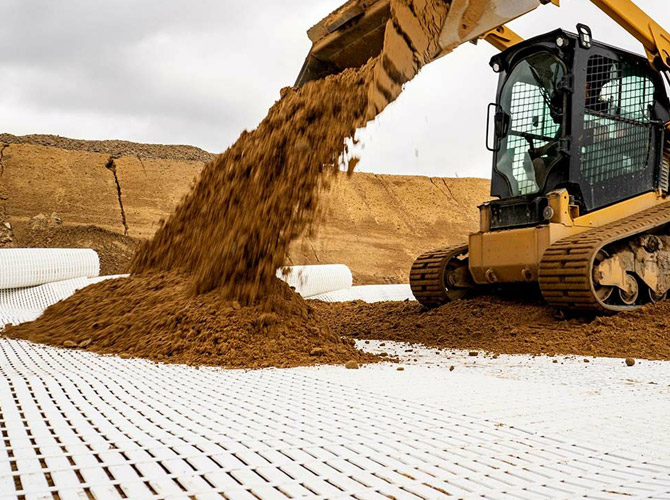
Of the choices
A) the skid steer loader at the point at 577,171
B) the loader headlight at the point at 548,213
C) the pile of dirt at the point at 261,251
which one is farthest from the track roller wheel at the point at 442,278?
the pile of dirt at the point at 261,251

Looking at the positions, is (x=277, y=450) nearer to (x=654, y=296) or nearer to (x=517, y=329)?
(x=517, y=329)

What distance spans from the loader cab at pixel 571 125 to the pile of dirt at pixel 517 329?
66 centimetres

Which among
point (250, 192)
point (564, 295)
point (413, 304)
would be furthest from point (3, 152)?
point (564, 295)

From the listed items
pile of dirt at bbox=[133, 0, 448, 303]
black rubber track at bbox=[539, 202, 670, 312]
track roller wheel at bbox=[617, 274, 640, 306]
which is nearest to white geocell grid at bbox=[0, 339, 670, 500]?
pile of dirt at bbox=[133, 0, 448, 303]

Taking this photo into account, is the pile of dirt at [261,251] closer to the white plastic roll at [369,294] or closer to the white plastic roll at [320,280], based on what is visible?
the white plastic roll at [320,280]

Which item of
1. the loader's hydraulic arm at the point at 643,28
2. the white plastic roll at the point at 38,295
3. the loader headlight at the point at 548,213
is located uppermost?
the loader's hydraulic arm at the point at 643,28

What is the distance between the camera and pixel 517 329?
4238 mm

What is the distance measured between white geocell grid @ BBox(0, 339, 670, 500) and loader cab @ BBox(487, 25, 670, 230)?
2988mm

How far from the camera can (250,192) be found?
349 centimetres

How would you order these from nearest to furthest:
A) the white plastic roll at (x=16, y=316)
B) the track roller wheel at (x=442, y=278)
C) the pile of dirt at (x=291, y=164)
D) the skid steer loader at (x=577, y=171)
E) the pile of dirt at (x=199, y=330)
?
1. the pile of dirt at (x=199, y=330)
2. the pile of dirt at (x=291, y=164)
3. the skid steer loader at (x=577, y=171)
4. the white plastic roll at (x=16, y=316)
5. the track roller wheel at (x=442, y=278)

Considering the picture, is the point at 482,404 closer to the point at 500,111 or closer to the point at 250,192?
the point at 250,192

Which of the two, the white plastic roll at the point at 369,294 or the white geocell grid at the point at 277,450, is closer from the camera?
the white geocell grid at the point at 277,450

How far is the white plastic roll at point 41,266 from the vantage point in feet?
18.8

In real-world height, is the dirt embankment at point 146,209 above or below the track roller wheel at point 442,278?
above
